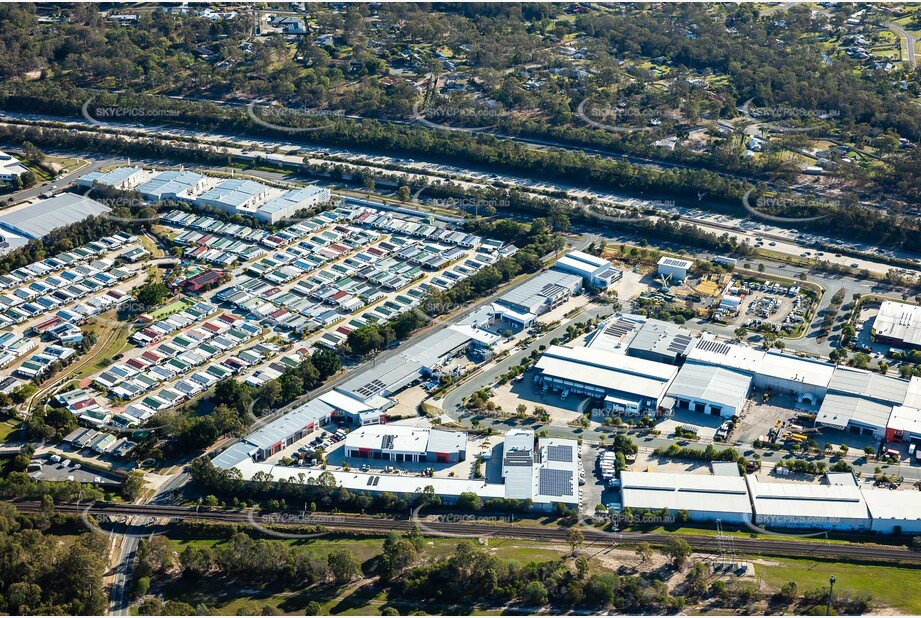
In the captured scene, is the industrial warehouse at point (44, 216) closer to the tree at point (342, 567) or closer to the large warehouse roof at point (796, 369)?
the tree at point (342, 567)

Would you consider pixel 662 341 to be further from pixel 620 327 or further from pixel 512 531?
pixel 512 531

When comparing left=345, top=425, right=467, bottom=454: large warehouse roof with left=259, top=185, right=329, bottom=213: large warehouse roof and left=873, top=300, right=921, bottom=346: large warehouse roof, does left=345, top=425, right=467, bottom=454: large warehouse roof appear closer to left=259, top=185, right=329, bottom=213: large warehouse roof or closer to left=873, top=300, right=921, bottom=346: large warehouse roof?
left=873, top=300, right=921, bottom=346: large warehouse roof

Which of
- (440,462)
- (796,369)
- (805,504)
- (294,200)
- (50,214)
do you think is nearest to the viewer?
(805,504)

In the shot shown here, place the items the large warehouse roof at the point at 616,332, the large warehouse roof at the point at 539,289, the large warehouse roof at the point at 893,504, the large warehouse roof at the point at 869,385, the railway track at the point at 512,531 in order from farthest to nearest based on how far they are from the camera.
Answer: the large warehouse roof at the point at 539,289 < the large warehouse roof at the point at 616,332 < the large warehouse roof at the point at 869,385 < the large warehouse roof at the point at 893,504 < the railway track at the point at 512,531

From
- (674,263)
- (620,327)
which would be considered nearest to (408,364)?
(620,327)

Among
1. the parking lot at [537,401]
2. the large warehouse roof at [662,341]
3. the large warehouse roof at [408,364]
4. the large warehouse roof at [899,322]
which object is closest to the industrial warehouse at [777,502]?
the parking lot at [537,401]

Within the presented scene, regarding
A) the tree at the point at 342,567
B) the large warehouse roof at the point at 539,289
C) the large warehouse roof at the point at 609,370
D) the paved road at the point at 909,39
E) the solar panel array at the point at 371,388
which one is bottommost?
the tree at the point at 342,567
